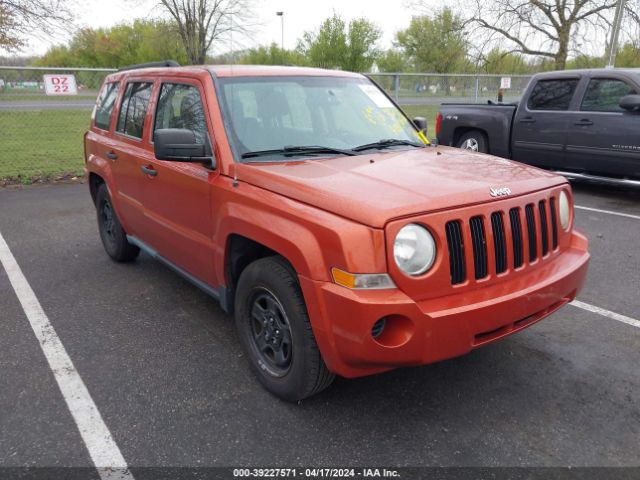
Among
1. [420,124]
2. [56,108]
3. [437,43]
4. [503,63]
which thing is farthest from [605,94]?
[437,43]

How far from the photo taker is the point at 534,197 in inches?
114

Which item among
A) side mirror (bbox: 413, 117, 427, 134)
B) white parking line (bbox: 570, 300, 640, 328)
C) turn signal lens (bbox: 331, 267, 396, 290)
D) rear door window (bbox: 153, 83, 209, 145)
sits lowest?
white parking line (bbox: 570, 300, 640, 328)

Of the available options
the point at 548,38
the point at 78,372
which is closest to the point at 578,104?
the point at 78,372

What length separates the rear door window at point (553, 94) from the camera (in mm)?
8430

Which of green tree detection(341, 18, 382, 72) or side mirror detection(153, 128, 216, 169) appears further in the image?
green tree detection(341, 18, 382, 72)

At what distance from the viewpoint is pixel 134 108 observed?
14.8 ft

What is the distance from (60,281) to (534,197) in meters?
4.14

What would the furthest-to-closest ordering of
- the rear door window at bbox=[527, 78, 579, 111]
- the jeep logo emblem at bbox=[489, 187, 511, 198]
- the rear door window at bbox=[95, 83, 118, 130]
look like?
the rear door window at bbox=[527, 78, 579, 111], the rear door window at bbox=[95, 83, 118, 130], the jeep logo emblem at bbox=[489, 187, 511, 198]

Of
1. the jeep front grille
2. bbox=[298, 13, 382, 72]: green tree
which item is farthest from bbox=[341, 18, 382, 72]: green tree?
the jeep front grille

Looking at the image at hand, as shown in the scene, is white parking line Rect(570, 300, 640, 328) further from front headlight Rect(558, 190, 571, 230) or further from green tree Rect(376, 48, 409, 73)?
green tree Rect(376, 48, 409, 73)

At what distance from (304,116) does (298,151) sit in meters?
0.38

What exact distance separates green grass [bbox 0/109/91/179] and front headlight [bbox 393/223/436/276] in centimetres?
971

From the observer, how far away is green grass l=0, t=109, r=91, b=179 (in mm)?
10922

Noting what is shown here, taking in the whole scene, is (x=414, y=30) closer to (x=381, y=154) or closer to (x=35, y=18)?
(x=35, y=18)
